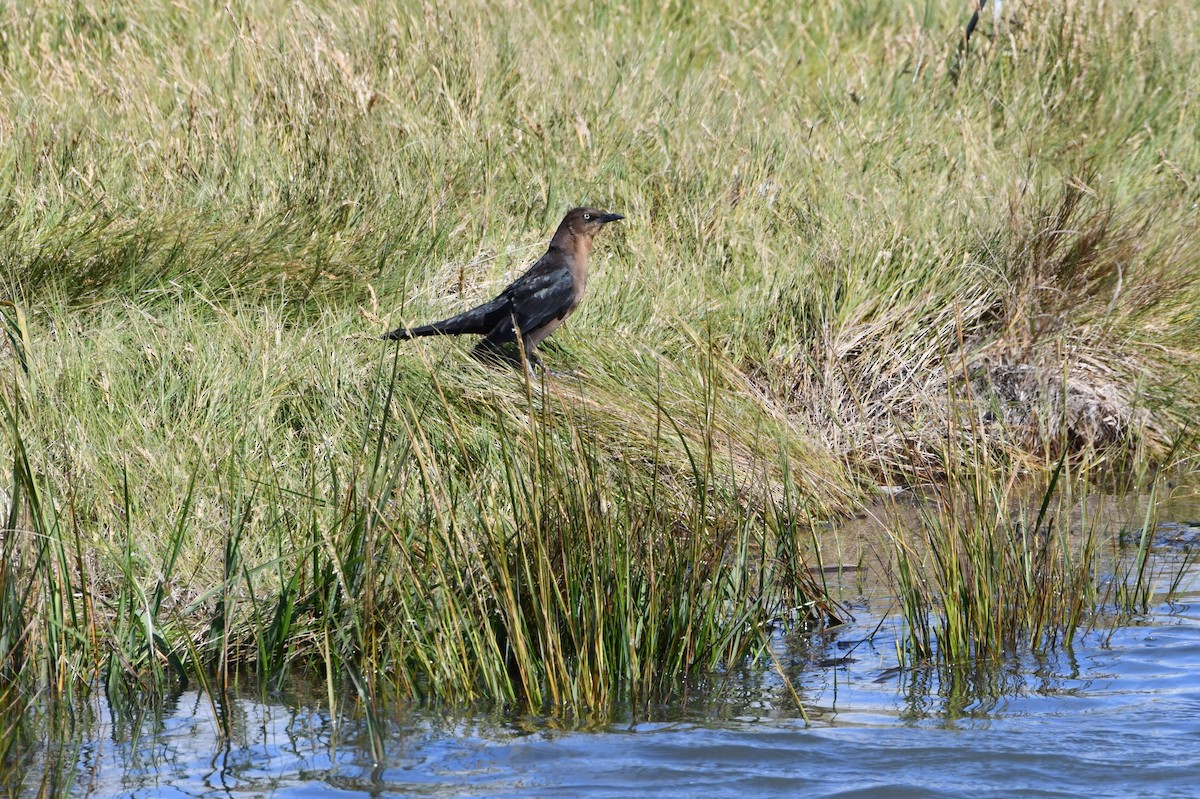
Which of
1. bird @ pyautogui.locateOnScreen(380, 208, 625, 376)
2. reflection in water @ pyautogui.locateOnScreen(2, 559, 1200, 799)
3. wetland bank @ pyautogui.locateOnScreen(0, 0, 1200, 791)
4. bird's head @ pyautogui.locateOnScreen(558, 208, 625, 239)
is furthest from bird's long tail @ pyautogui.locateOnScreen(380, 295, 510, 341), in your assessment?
reflection in water @ pyautogui.locateOnScreen(2, 559, 1200, 799)

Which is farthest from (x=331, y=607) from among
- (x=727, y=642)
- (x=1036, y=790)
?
(x=1036, y=790)

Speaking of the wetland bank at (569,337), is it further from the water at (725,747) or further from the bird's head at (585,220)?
the bird's head at (585,220)

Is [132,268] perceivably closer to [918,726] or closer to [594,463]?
[594,463]

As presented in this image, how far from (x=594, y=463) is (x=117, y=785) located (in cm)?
132

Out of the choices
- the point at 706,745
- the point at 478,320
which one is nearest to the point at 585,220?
the point at 478,320

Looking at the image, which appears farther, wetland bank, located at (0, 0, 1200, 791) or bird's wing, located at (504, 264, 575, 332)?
bird's wing, located at (504, 264, 575, 332)

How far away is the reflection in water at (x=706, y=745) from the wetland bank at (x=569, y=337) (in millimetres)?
112

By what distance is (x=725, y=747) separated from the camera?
3.38 meters

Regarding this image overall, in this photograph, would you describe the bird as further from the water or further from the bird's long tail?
the water

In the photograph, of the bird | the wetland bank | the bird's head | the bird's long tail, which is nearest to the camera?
the wetland bank

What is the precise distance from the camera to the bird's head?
20.5 ft

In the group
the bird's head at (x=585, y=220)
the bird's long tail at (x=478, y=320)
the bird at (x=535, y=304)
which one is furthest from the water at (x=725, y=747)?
the bird's head at (x=585, y=220)

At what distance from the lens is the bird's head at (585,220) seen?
20.5ft

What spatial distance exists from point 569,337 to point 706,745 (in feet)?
9.34
